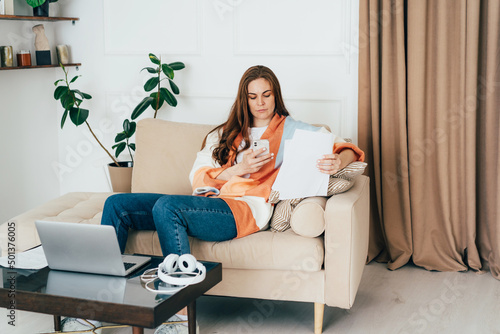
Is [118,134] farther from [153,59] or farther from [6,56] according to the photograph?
[6,56]

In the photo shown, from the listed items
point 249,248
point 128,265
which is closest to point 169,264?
point 128,265

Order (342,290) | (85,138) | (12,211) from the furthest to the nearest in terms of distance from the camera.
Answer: (85,138)
(12,211)
(342,290)

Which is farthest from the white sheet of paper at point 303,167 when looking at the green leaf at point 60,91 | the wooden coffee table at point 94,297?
the green leaf at point 60,91

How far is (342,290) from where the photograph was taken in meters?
2.36

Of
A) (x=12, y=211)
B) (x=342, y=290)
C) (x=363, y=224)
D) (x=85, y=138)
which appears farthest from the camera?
(x=85, y=138)

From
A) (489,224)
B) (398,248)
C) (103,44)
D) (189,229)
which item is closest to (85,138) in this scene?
(103,44)

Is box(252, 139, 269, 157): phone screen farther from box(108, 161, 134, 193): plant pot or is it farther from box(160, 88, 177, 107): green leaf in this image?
box(108, 161, 134, 193): plant pot

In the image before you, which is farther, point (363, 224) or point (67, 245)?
point (363, 224)

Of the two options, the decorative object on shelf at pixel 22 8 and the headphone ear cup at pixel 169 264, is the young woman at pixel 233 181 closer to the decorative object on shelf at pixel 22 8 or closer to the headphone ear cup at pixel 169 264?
the headphone ear cup at pixel 169 264

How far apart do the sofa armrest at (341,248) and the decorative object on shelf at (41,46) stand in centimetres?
224

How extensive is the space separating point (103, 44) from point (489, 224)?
255cm

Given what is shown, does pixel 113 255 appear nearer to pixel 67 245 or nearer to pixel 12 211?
pixel 67 245

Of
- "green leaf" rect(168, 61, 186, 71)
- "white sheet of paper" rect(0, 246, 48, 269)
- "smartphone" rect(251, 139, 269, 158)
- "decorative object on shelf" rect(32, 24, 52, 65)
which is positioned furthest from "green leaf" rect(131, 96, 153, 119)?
"white sheet of paper" rect(0, 246, 48, 269)

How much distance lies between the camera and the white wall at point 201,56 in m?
3.39
